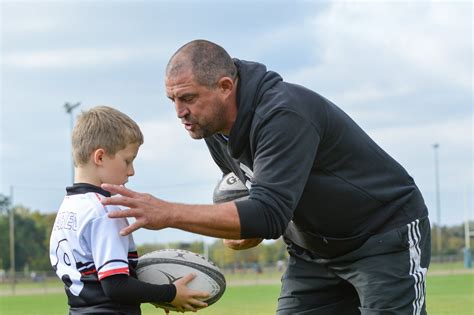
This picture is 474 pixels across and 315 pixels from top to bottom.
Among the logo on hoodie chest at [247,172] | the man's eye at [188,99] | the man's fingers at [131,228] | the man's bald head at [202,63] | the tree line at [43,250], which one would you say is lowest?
the tree line at [43,250]

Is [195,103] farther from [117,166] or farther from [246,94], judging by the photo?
[117,166]

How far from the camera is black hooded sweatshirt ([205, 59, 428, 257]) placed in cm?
464

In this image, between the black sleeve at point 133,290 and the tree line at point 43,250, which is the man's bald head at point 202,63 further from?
the tree line at point 43,250

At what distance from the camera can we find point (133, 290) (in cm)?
452

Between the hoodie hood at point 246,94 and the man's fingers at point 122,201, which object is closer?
the man's fingers at point 122,201

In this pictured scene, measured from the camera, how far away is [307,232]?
214 inches

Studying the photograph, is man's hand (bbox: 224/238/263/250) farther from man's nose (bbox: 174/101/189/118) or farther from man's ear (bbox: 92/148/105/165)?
man's ear (bbox: 92/148/105/165)

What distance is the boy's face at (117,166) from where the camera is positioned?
464 cm

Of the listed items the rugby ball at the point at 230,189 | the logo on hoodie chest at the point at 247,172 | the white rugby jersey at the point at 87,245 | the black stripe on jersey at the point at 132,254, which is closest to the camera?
the white rugby jersey at the point at 87,245

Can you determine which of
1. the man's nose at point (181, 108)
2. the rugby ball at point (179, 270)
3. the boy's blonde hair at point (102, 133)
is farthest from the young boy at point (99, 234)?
the man's nose at point (181, 108)

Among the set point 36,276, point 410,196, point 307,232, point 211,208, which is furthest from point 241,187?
point 36,276

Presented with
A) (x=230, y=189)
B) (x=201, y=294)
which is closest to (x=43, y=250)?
(x=230, y=189)

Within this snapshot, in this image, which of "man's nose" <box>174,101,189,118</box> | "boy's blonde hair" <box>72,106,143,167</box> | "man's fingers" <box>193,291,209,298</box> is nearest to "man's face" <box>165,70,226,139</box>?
"man's nose" <box>174,101,189,118</box>

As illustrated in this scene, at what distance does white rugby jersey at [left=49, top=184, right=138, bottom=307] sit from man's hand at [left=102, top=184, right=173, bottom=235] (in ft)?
0.63
